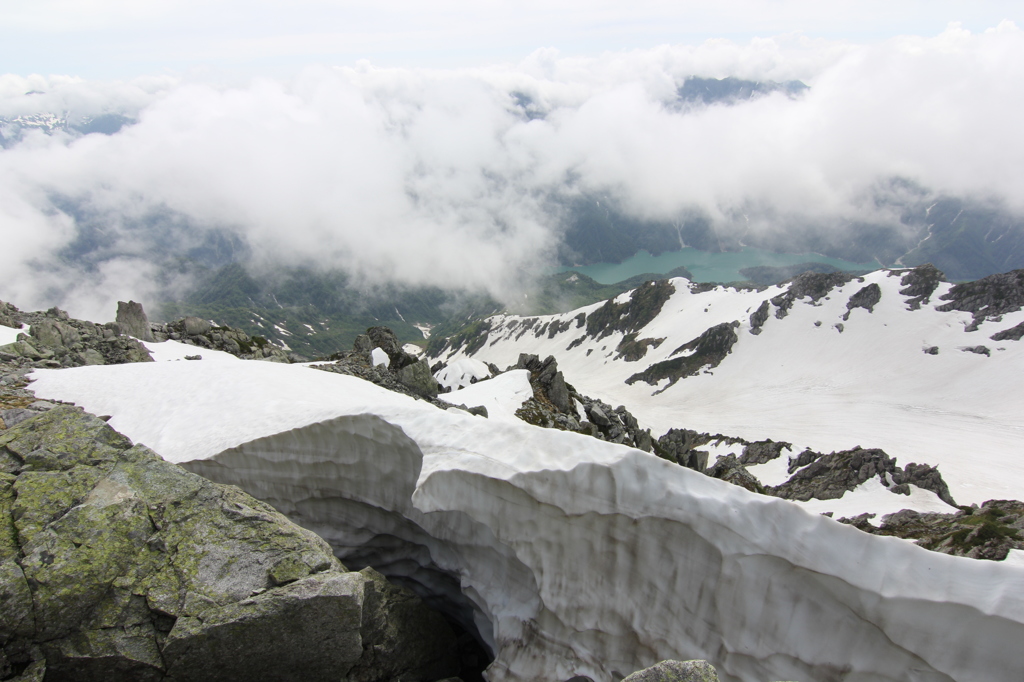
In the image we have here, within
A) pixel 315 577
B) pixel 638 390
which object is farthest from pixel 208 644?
pixel 638 390

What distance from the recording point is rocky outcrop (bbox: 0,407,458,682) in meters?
6.07

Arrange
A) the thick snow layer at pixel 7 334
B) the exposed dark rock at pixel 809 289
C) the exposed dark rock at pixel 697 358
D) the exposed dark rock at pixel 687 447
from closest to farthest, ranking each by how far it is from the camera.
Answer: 1. the thick snow layer at pixel 7 334
2. the exposed dark rock at pixel 687 447
3. the exposed dark rock at pixel 697 358
4. the exposed dark rock at pixel 809 289

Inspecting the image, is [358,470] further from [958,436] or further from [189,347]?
[958,436]

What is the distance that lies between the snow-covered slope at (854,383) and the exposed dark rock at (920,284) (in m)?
1.28

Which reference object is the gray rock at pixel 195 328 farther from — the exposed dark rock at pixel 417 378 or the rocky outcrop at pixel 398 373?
the exposed dark rock at pixel 417 378

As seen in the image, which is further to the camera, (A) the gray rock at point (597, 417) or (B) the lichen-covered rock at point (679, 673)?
(A) the gray rock at point (597, 417)

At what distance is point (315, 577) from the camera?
281 inches

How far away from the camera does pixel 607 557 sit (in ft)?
28.2

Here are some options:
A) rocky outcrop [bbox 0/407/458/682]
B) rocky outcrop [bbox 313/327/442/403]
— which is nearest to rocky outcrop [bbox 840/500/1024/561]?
rocky outcrop [bbox 0/407/458/682]

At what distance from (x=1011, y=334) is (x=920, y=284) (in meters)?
25.0

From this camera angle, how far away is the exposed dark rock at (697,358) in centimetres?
11456

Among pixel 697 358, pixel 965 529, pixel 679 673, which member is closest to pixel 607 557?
pixel 679 673

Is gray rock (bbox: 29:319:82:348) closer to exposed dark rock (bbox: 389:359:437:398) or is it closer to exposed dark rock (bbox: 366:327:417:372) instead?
exposed dark rock (bbox: 389:359:437:398)

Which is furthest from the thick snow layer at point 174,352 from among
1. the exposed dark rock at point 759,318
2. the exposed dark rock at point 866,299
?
the exposed dark rock at point 866,299
